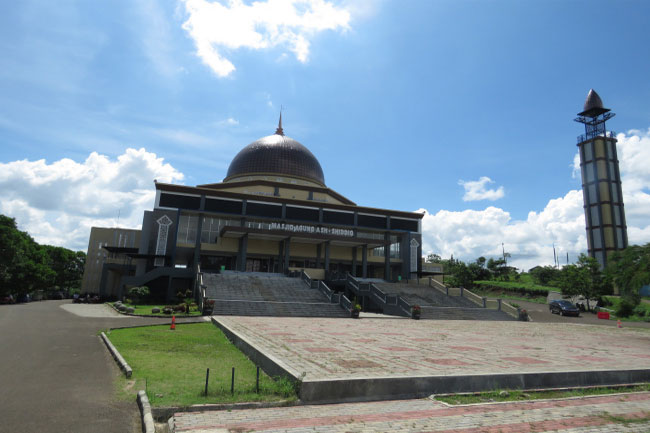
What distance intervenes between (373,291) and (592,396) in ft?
90.8

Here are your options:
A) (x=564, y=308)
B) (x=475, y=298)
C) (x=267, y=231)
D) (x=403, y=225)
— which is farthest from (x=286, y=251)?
(x=564, y=308)

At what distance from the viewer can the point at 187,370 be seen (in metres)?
9.41

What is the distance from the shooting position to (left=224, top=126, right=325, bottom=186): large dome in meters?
58.0

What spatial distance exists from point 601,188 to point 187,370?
A: 7202cm

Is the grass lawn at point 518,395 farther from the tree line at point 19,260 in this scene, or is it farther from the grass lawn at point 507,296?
the grass lawn at point 507,296

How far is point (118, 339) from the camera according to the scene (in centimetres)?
1420

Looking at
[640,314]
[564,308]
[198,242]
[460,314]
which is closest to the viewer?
[460,314]

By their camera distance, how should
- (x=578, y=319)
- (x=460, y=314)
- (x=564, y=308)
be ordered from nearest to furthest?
(x=460, y=314) → (x=578, y=319) → (x=564, y=308)

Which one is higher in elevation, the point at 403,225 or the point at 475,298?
the point at 403,225

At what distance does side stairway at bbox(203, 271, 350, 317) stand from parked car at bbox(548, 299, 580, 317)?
904 inches

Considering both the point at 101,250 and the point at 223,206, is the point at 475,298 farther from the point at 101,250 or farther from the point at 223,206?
the point at 101,250

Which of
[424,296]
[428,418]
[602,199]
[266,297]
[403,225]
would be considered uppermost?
[602,199]

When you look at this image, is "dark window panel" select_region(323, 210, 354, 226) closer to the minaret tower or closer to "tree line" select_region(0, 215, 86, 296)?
"tree line" select_region(0, 215, 86, 296)

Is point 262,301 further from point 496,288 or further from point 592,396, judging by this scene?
point 496,288
